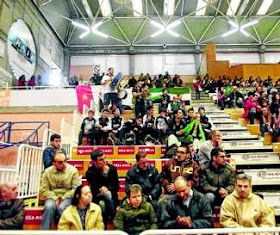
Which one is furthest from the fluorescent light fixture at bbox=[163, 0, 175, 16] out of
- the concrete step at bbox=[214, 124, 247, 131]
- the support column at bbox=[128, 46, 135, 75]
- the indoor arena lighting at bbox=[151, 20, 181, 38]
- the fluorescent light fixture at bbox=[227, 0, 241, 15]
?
the concrete step at bbox=[214, 124, 247, 131]

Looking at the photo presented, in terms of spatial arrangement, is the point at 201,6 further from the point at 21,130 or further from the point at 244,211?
the point at 244,211

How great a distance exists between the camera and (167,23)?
14.7 meters

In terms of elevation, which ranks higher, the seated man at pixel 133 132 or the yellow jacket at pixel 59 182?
the seated man at pixel 133 132

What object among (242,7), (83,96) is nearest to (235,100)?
(83,96)

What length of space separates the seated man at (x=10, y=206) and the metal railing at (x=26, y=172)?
23.8 inches

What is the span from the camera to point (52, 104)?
8.38m

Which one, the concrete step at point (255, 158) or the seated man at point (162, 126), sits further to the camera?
the seated man at point (162, 126)

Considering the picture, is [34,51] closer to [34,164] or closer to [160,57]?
[160,57]

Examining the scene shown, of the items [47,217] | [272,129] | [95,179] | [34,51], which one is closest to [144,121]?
[272,129]

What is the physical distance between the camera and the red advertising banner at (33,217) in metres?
3.48

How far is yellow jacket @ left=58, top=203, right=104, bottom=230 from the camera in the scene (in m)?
2.84

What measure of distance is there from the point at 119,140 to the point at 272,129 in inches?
120

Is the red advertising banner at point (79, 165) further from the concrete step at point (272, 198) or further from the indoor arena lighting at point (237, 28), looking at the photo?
the indoor arena lighting at point (237, 28)

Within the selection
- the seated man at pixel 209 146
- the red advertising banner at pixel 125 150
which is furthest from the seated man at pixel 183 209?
the red advertising banner at pixel 125 150
